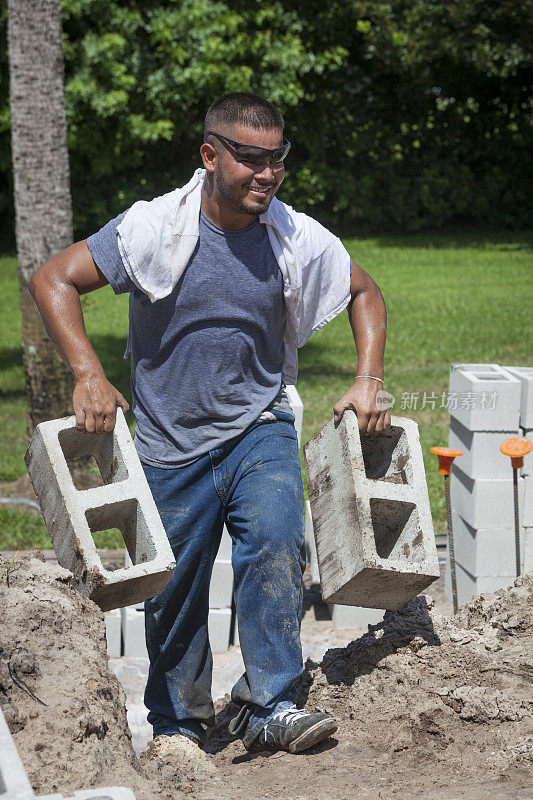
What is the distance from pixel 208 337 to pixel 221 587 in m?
2.07

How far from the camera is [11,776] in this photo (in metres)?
2.12

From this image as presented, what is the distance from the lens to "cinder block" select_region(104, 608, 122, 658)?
16.2ft

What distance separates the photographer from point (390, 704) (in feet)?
11.0

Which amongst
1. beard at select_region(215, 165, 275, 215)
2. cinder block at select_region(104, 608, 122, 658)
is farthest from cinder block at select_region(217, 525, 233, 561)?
beard at select_region(215, 165, 275, 215)

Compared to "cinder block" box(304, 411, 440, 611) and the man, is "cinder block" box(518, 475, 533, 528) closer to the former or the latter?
"cinder block" box(304, 411, 440, 611)

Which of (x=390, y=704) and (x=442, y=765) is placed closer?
(x=442, y=765)

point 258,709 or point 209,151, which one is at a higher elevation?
point 209,151

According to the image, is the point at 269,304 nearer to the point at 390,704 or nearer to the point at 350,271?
the point at 350,271

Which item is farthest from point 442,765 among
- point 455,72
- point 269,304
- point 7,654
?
point 455,72

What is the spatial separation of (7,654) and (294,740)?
967mm

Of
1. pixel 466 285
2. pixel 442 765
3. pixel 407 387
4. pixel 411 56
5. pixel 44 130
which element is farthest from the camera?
pixel 411 56

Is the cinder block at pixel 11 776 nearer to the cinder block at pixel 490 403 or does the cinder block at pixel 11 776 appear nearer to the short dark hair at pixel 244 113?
the short dark hair at pixel 244 113

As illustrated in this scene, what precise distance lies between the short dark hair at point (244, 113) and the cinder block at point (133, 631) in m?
2.63

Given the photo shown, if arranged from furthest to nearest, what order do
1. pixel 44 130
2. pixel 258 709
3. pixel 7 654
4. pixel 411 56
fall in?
pixel 411 56, pixel 44 130, pixel 258 709, pixel 7 654
